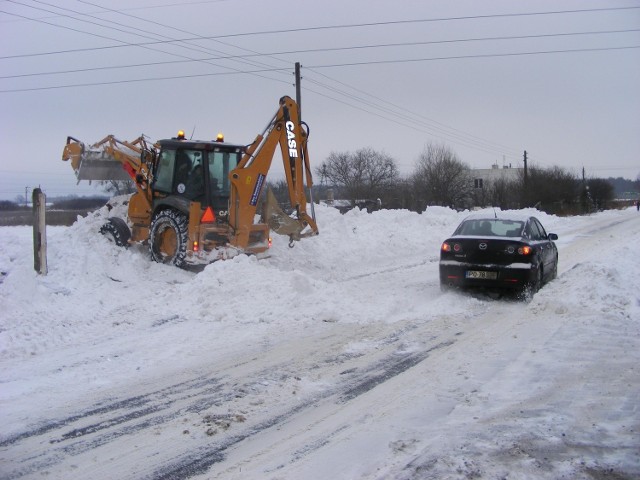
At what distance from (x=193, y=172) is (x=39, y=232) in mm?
3696

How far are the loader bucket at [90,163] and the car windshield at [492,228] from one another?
8.68m

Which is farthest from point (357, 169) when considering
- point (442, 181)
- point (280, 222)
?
point (280, 222)

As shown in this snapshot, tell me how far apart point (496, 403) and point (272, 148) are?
9.44 meters

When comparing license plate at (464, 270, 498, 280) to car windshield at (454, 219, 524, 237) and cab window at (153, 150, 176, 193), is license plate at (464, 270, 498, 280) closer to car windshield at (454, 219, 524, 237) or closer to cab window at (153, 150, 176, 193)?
car windshield at (454, 219, 524, 237)

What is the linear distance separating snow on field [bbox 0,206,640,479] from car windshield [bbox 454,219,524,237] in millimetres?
1221

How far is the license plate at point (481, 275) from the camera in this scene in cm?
1014

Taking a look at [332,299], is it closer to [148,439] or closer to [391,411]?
[391,411]

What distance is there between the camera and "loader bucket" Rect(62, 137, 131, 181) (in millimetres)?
14609

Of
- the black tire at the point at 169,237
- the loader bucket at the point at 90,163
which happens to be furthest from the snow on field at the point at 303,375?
the loader bucket at the point at 90,163

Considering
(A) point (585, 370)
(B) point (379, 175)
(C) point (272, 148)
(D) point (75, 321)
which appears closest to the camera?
(A) point (585, 370)

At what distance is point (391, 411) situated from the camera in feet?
17.3

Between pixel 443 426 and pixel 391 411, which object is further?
pixel 391 411

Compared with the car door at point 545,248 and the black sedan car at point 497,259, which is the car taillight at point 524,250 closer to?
the black sedan car at point 497,259

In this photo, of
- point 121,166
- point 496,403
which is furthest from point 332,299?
point 121,166
